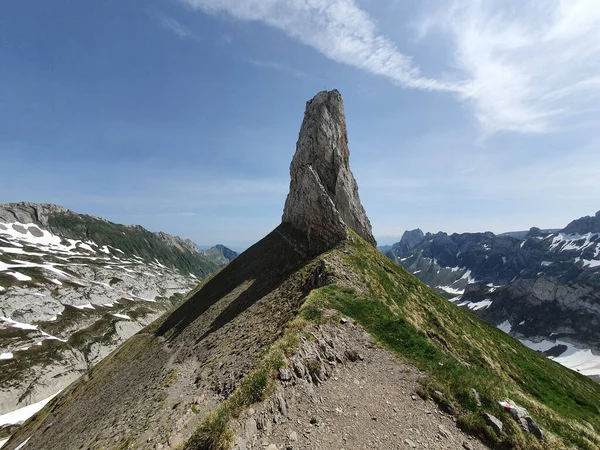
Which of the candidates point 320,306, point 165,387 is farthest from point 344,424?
point 165,387

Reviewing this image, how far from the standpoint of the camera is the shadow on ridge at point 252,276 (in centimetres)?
4453

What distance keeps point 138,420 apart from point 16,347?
159285 mm

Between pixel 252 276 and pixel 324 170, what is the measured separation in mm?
32580

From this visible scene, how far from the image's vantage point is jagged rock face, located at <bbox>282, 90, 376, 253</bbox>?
202 feet

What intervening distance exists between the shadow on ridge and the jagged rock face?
4784 millimetres

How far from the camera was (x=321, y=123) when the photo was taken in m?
77.0

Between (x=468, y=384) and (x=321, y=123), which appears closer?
(x=468, y=384)

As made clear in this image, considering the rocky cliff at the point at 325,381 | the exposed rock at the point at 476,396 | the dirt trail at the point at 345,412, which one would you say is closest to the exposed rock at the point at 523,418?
the rocky cliff at the point at 325,381

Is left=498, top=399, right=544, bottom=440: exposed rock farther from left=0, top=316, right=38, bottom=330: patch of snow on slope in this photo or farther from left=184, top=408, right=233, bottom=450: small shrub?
left=0, top=316, right=38, bottom=330: patch of snow on slope

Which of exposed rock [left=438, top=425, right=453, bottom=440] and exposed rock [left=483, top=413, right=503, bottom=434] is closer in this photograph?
exposed rock [left=438, top=425, right=453, bottom=440]

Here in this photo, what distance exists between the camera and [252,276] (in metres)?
57.5

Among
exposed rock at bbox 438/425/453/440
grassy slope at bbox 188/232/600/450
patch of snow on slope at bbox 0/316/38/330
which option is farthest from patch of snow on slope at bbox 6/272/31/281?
exposed rock at bbox 438/425/453/440

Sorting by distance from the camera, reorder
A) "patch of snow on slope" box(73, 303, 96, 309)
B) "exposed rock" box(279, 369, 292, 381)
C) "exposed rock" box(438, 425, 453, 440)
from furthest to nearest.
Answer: "patch of snow on slope" box(73, 303, 96, 309) → "exposed rock" box(279, 369, 292, 381) → "exposed rock" box(438, 425, 453, 440)

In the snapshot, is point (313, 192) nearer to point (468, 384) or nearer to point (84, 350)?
point (468, 384)
